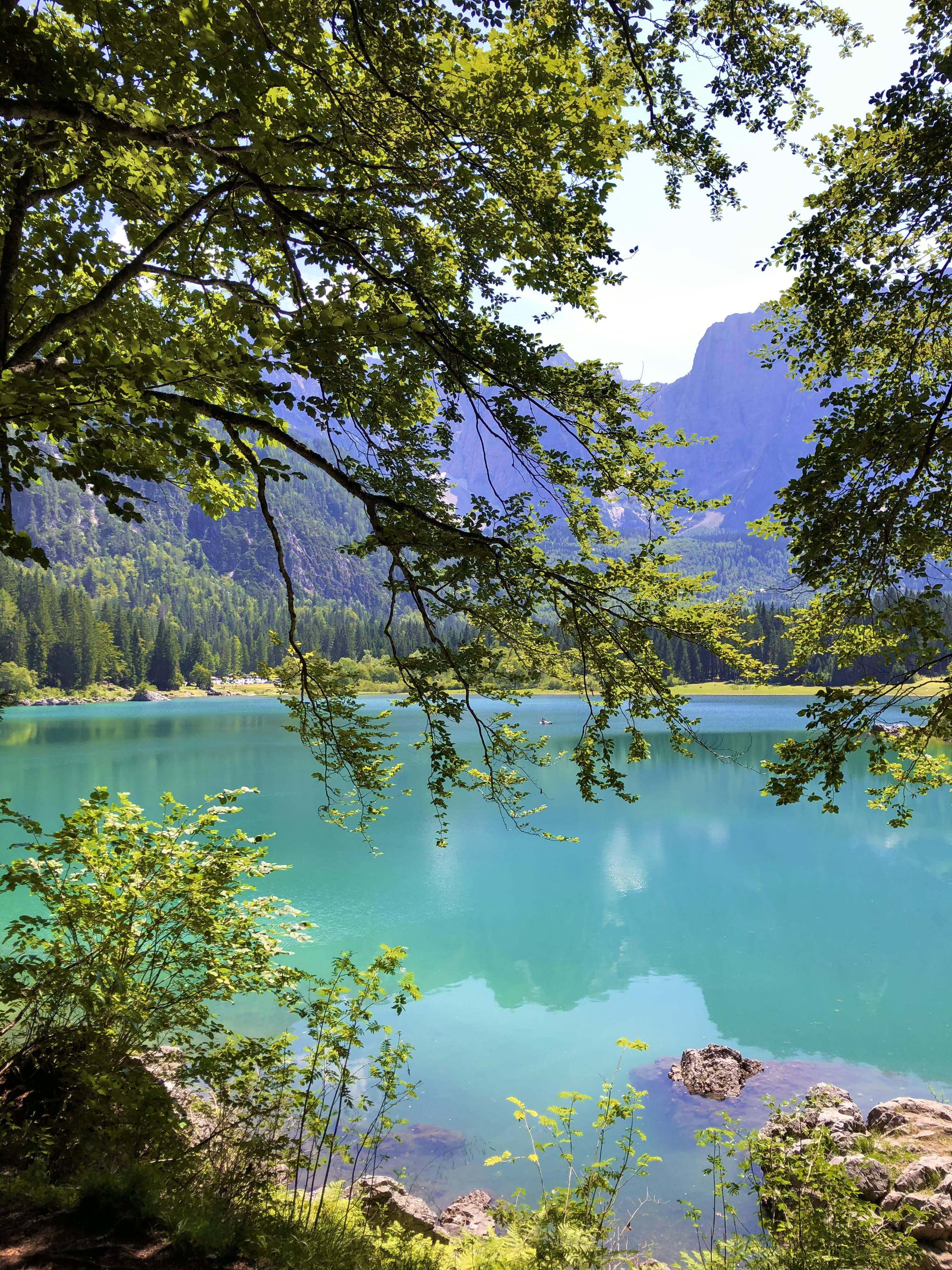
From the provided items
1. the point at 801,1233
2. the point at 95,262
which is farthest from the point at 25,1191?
the point at 95,262

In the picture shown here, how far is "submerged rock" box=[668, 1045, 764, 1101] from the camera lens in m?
9.74

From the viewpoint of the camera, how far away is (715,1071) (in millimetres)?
10070

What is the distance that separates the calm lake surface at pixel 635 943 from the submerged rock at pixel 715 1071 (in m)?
0.18

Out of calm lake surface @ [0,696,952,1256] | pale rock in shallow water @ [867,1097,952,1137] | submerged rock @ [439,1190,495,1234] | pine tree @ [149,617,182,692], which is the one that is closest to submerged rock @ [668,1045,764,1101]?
calm lake surface @ [0,696,952,1256]

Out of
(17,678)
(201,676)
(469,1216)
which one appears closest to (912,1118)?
(469,1216)

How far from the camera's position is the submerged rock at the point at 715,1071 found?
32.0 ft

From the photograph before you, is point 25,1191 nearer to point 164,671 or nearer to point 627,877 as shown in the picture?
point 627,877

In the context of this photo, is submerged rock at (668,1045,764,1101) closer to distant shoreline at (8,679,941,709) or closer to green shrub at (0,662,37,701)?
distant shoreline at (8,679,941,709)

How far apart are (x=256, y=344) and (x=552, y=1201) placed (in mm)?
5706

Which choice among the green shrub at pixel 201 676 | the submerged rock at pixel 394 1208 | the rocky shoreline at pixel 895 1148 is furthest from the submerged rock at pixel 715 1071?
the green shrub at pixel 201 676

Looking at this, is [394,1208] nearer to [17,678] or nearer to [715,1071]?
[715,1071]

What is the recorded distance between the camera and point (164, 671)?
10200 centimetres

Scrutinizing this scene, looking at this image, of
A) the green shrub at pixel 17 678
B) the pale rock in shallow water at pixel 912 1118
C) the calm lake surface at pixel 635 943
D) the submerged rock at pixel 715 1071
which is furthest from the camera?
the green shrub at pixel 17 678

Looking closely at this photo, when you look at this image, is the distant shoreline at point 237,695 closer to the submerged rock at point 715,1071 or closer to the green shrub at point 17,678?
the green shrub at point 17,678
